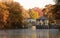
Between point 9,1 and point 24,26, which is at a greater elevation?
point 9,1

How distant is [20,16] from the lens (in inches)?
1129

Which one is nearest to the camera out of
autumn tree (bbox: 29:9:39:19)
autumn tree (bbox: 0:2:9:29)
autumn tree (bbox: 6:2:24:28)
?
autumn tree (bbox: 0:2:9:29)

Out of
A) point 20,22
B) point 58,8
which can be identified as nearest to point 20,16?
point 20,22

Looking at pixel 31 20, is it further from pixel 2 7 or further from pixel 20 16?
pixel 2 7

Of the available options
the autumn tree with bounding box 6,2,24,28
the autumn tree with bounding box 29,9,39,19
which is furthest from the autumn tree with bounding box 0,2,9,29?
the autumn tree with bounding box 29,9,39,19

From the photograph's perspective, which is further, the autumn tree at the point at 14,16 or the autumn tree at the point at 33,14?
the autumn tree at the point at 33,14

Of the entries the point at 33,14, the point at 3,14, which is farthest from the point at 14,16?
the point at 33,14

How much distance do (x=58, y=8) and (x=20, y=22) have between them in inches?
342

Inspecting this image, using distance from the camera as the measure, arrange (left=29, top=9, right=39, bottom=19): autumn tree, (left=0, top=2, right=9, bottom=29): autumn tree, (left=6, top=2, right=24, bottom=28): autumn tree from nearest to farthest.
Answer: (left=0, top=2, right=9, bottom=29): autumn tree < (left=6, top=2, right=24, bottom=28): autumn tree < (left=29, top=9, right=39, bottom=19): autumn tree

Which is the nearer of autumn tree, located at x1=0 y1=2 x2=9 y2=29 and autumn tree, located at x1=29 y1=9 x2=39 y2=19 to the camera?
autumn tree, located at x1=0 y1=2 x2=9 y2=29

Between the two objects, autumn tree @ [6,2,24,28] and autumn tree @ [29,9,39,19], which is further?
autumn tree @ [29,9,39,19]

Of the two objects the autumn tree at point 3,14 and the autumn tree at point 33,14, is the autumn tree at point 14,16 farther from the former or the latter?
the autumn tree at point 33,14

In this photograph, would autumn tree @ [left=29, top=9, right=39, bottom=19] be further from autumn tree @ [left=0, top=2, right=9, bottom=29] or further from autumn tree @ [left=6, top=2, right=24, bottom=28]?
autumn tree @ [left=0, top=2, right=9, bottom=29]

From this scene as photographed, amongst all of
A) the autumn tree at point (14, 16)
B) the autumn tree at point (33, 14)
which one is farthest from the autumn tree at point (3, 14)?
the autumn tree at point (33, 14)
